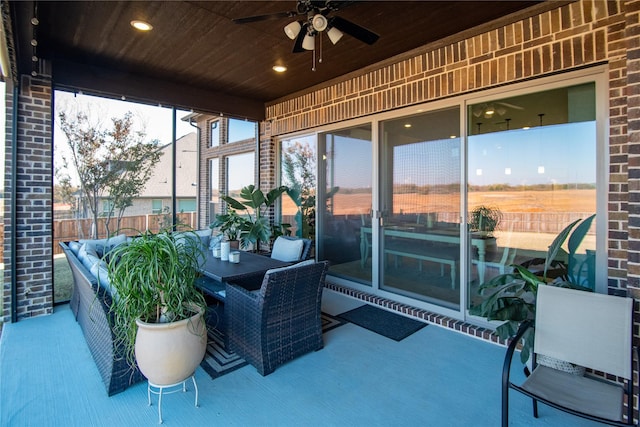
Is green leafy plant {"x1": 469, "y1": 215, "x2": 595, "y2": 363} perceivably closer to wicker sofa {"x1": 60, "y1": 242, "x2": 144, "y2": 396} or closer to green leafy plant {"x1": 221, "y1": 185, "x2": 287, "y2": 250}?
wicker sofa {"x1": 60, "y1": 242, "x2": 144, "y2": 396}

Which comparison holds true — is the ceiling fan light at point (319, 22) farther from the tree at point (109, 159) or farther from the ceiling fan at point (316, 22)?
the tree at point (109, 159)

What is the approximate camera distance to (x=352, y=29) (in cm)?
263

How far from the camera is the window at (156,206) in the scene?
5.09 metres

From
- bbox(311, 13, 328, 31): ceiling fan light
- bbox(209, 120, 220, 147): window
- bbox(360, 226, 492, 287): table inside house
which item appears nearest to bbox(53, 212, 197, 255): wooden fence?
bbox(209, 120, 220, 147): window

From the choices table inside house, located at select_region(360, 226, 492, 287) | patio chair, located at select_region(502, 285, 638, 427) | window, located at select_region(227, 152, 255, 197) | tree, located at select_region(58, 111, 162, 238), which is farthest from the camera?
window, located at select_region(227, 152, 255, 197)

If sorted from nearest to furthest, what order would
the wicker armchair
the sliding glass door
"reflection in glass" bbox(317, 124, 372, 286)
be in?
the wicker armchair → the sliding glass door → "reflection in glass" bbox(317, 124, 372, 286)

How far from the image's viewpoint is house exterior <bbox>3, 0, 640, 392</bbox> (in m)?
2.56

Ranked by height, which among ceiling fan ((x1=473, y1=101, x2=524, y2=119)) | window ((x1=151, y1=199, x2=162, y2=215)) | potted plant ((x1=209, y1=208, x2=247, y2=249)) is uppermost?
ceiling fan ((x1=473, y1=101, x2=524, y2=119))

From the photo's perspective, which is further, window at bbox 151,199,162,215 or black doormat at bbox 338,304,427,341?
window at bbox 151,199,162,215

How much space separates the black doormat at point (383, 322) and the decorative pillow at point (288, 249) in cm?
91

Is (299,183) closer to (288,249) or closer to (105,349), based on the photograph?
(288,249)

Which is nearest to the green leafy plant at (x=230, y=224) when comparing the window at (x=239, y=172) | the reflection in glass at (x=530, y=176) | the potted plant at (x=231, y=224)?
the potted plant at (x=231, y=224)

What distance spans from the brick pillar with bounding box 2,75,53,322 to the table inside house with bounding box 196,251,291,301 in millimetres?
1900

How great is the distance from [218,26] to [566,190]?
3513 millimetres
